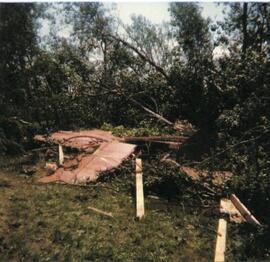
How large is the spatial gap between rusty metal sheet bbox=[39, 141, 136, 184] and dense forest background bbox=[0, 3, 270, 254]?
60 cm

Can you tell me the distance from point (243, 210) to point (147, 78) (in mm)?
3635

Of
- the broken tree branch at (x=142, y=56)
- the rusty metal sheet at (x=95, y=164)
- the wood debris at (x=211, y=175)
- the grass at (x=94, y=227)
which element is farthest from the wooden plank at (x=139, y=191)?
the broken tree branch at (x=142, y=56)

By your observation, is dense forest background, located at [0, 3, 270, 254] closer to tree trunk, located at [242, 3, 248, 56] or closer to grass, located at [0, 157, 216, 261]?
tree trunk, located at [242, 3, 248, 56]

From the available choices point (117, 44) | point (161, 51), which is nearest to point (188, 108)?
point (161, 51)

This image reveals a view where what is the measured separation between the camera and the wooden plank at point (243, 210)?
602 cm

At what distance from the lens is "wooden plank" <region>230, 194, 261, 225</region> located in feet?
19.7

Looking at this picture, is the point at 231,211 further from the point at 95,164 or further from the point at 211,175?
the point at 95,164

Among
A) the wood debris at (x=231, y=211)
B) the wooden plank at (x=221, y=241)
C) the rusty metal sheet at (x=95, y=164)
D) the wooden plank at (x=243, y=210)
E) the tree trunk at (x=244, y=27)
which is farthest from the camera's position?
the tree trunk at (x=244, y=27)

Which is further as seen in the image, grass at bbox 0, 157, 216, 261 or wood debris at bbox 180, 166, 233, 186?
wood debris at bbox 180, 166, 233, 186

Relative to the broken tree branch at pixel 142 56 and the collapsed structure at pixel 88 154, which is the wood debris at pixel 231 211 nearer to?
the collapsed structure at pixel 88 154

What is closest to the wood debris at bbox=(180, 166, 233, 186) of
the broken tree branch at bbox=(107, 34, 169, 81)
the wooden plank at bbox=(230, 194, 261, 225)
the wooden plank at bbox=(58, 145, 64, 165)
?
the wooden plank at bbox=(230, 194, 261, 225)

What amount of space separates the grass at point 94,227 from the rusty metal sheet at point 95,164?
0.23 m

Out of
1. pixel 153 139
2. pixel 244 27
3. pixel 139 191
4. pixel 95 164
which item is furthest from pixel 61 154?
pixel 244 27

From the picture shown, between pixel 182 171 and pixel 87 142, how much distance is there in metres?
2.30
